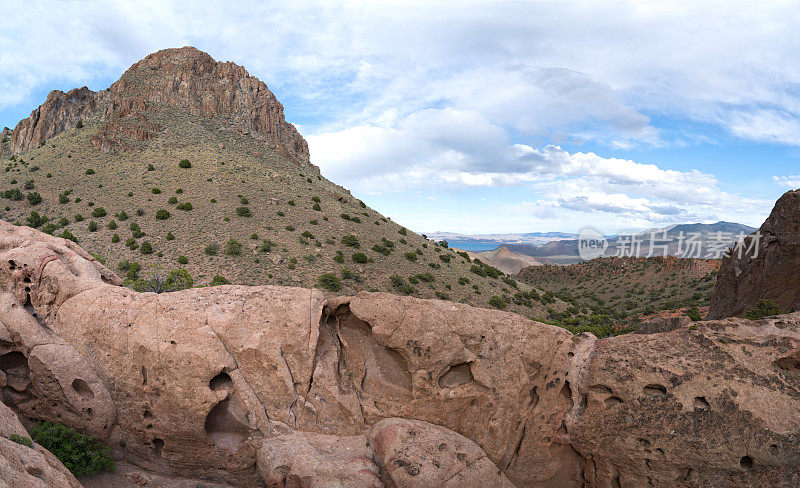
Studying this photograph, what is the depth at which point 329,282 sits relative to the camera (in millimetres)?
38125

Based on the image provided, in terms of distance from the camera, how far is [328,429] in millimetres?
10648

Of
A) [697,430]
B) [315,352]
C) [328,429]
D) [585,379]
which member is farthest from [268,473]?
[697,430]

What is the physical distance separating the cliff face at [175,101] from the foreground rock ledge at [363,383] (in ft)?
222

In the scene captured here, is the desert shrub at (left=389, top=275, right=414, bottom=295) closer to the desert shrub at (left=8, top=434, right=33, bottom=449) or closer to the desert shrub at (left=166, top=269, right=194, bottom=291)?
the desert shrub at (left=166, top=269, right=194, bottom=291)

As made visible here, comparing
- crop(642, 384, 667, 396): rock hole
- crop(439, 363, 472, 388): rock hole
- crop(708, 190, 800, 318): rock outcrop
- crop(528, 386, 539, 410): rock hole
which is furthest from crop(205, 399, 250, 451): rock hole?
crop(708, 190, 800, 318): rock outcrop

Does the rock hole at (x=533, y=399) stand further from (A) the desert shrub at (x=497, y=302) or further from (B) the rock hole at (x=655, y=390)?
(A) the desert shrub at (x=497, y=302)

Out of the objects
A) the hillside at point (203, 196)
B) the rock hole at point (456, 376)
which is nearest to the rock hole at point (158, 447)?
the rock hole at point (456, 376)

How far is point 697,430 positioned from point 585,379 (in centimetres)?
259

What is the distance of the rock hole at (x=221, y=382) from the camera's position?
10.5 m

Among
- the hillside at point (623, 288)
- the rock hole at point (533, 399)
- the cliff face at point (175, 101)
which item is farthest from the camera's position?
the cliff face at point (175, 101)

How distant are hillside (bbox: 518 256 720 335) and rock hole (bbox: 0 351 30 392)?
36.6 meters

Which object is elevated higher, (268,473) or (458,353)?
(458,353)

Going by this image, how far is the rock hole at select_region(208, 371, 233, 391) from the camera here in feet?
34.5

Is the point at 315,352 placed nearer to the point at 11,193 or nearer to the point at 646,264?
the point at 11,193
